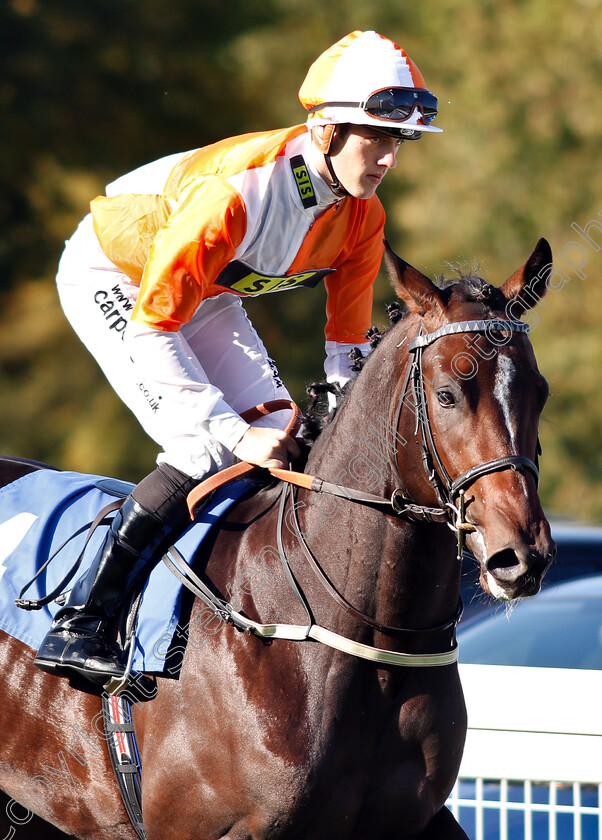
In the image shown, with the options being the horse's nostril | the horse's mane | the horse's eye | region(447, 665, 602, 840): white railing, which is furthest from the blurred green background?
the horse's nostril

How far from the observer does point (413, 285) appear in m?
2.58

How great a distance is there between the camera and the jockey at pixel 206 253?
9.35 ft

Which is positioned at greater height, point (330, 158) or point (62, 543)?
point (330, 158)

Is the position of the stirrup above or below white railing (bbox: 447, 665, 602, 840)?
above

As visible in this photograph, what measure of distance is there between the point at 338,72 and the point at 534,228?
1119 centimetres

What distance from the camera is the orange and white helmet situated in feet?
9.34

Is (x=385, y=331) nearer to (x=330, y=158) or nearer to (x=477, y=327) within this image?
(x=477, y=327)

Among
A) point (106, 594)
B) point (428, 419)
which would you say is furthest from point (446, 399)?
point (106, 594)

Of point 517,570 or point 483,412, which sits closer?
point 517,570

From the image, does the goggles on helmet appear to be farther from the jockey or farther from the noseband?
the noseband

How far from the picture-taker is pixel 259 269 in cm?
316

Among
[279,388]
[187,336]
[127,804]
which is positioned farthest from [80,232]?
[127,804]

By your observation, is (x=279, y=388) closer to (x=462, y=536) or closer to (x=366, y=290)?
(x=366, y=290)

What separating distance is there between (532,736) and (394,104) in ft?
7.23
